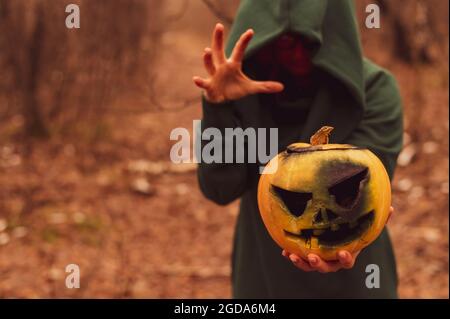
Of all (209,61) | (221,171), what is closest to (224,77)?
(209,61)

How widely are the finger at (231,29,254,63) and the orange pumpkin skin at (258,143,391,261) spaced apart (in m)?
0.33

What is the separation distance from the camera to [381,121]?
6.40 feet

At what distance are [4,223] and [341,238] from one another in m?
3.46

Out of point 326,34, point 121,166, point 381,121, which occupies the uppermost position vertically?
point 121,166

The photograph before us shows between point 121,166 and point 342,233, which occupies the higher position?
point 121,166

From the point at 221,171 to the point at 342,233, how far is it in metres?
0.55

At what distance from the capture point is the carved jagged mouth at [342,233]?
1490 mm

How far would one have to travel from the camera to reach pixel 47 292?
12.0 feet

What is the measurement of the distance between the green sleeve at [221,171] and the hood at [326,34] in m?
0.22

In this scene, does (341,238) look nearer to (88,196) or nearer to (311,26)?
(311,26)

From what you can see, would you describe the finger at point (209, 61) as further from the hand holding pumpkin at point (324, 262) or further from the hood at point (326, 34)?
the hand holding pumpkin at point (324, 262)

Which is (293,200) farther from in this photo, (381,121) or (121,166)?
(121,166)

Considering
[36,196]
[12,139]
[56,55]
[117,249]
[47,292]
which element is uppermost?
[56,55]

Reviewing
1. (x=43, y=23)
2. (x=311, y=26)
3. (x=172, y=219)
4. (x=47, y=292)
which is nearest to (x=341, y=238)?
(x=311, y=26)
